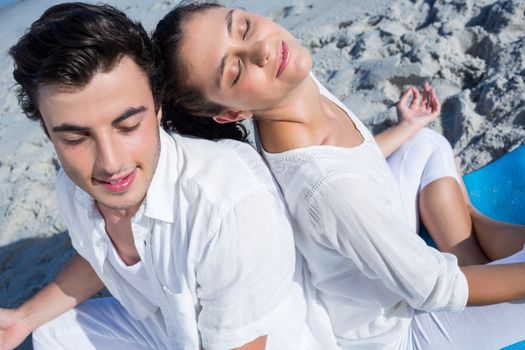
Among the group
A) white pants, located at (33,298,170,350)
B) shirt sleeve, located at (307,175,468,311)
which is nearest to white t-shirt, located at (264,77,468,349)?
shirt sleeve, located at (307,175,468,311)

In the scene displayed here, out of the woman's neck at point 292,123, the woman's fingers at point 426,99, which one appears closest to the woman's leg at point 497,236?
the woman's fingers at point 426,99

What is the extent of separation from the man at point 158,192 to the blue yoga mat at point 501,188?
937mm

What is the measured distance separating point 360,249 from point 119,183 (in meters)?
0.57

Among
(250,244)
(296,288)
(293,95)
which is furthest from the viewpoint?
(293,95)

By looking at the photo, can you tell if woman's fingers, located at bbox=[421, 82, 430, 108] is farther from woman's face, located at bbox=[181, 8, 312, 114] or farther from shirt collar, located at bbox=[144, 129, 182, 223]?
shirt collar, located at bbox=[144, 129, 182, 223]

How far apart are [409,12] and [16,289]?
2467 mm

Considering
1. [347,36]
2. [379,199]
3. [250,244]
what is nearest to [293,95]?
[379,199]

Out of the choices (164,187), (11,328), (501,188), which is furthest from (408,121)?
(11,328)

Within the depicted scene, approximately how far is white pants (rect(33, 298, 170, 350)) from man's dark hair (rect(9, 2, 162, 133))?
69 cm

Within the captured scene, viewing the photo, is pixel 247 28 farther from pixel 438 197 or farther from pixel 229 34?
pixel 438 197

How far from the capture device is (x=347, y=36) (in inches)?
143

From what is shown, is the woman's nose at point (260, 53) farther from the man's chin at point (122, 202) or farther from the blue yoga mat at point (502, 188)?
the blue yoga mat at point (502, 188)

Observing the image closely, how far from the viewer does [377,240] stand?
1484 mm

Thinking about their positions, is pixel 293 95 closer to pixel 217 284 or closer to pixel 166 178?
pixel 166 178
